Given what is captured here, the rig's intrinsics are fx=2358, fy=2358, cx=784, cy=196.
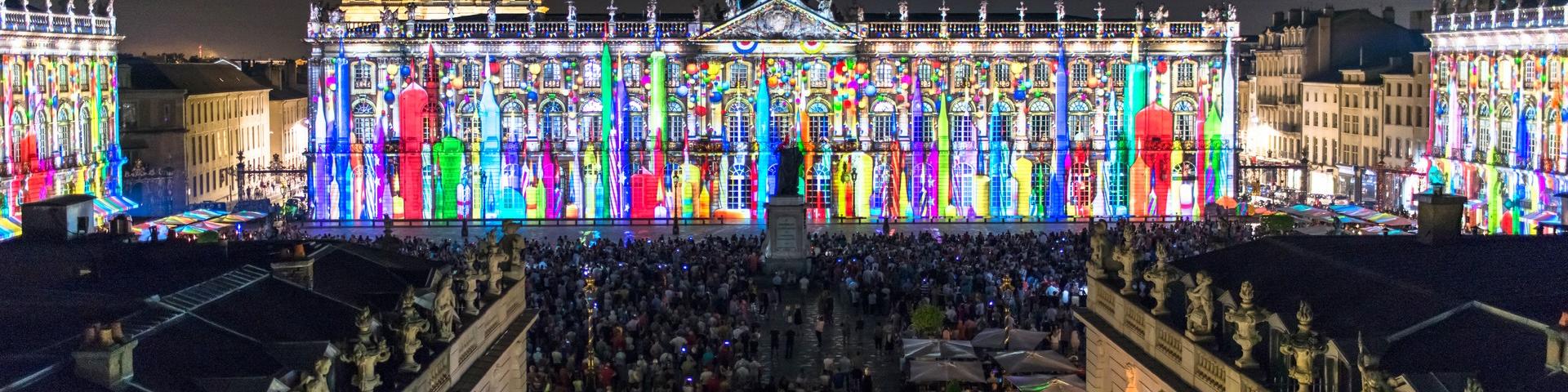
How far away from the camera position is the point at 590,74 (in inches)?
3656

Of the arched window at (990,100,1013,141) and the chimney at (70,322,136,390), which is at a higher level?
the arched window at (990,100,1013,141)

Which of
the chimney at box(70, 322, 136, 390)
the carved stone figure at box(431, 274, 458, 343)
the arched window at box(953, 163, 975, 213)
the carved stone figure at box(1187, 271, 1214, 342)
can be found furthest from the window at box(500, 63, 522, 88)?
the chimney at box(70, 322, 136, 390)

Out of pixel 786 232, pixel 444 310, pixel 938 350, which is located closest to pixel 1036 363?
pixel 938 350

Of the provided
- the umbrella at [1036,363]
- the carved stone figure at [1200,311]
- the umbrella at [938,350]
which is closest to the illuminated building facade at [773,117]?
the umbrella at [938,350]

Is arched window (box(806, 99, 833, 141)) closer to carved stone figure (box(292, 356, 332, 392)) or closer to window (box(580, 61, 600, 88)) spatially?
window (box(580, 61, 600, 88))

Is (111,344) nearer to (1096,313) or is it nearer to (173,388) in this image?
(173,388)

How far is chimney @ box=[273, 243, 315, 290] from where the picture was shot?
30812mm

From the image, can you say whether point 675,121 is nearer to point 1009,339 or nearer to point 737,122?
point 737,122

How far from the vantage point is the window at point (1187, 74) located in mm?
94062

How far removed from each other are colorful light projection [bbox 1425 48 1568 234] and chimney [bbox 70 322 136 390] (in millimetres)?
59773

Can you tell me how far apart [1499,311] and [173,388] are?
13.5 meters

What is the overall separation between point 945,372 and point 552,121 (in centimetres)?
5087

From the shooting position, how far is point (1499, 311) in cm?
2461

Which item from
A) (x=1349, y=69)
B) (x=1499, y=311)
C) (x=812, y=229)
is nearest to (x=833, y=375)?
(x=1499, y=311)
